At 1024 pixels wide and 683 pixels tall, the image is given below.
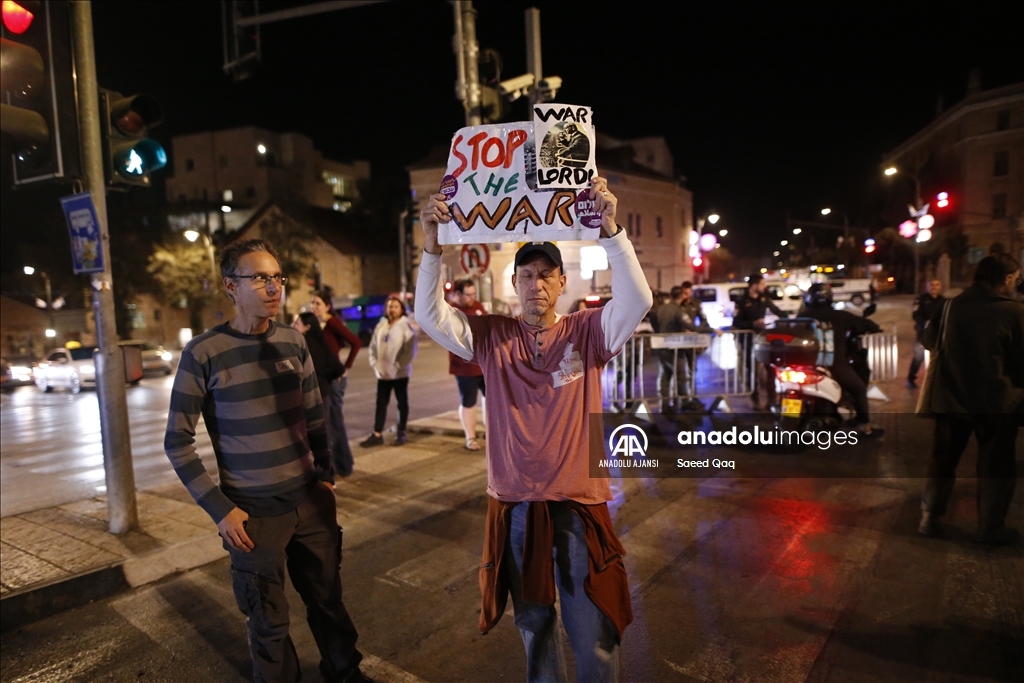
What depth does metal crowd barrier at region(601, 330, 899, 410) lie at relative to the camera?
29.0 feet

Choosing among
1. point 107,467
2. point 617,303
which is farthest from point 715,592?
point 107,467

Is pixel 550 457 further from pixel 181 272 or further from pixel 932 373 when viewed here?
pixel 181 272

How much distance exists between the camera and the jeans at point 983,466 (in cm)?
443

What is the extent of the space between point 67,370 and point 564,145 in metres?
22.2

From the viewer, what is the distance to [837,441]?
23.9 feet

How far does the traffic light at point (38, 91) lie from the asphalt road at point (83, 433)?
3546 millimetres

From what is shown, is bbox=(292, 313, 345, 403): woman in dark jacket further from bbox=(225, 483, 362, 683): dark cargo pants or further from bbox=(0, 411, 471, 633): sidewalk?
A: bbox=(225, 483, 362, 683): dark cargo pants

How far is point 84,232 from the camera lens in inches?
212

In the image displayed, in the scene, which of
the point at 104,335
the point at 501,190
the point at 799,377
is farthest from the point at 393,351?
the point at 501,190

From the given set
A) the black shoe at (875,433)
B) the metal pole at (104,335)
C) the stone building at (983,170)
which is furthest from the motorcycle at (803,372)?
the metal pole at (104,335)

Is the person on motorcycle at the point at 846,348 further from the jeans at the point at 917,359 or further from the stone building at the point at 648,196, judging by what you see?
the stone building at the point at 648,196

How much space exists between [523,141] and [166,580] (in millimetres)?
4182

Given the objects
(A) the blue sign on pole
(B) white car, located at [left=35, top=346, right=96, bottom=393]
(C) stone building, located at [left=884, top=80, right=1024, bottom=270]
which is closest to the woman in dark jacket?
(A) the blue sign on pole

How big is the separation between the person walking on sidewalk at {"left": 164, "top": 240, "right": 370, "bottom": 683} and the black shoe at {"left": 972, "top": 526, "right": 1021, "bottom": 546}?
14.3 feet
